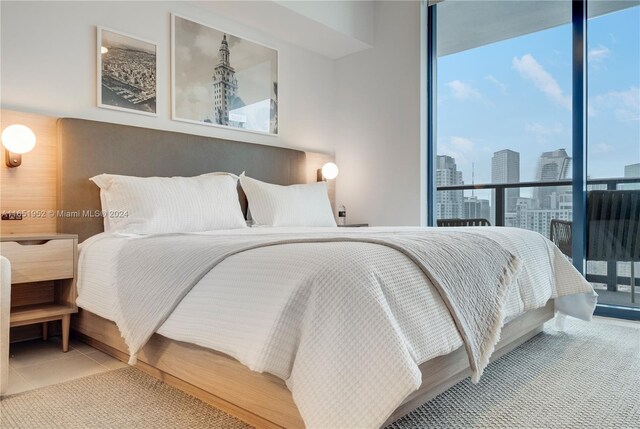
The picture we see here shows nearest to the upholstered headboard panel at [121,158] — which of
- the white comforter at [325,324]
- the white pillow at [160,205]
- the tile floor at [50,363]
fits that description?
the white pillow at [160,205]

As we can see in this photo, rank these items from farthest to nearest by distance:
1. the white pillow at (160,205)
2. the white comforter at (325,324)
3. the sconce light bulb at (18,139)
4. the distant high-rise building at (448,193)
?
the distant high-rise building at (448,193)
the white pillow at (160,205)
the sconce light bulb at (18,139)
the white comforter at (325,324)

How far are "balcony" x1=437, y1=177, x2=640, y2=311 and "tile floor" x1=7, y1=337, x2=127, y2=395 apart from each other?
3.16 meters

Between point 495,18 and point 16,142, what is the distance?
12.5 feet

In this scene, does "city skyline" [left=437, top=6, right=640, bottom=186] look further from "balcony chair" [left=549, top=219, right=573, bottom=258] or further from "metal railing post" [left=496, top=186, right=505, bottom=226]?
"balcony chair" [left=549, top=219, right=573, bottom=258]

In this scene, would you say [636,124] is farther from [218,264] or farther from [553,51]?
[218,264]

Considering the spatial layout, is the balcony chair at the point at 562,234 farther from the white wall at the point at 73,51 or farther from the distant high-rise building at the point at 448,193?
the white wall at the point at 73,51

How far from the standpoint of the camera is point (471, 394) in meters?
1.85

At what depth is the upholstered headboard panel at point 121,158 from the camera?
107 inches

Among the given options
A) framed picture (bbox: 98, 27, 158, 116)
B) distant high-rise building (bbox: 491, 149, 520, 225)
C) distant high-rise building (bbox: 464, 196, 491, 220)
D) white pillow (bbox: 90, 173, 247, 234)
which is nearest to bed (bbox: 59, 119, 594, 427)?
white pillow (bbox: 90, 173, 247, 234)

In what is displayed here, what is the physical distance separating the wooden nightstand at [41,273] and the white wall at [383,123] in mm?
2827

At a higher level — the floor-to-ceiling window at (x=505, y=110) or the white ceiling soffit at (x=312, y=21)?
the white ceiling soffit at (x=312, y=21)

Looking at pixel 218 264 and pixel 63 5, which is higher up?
pixel 63 5

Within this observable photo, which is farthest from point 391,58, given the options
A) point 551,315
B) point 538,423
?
point 538,423

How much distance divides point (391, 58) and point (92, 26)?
263 cm
